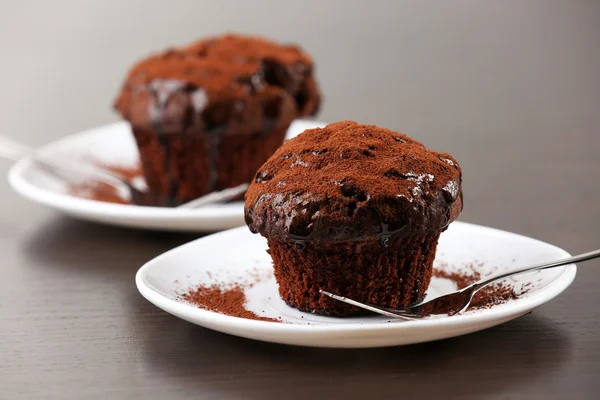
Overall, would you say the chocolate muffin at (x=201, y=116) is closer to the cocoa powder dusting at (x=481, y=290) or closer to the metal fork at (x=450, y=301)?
the cocoa powder dusting at (x=481, y=290)

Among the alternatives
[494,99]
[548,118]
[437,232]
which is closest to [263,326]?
[437,232]

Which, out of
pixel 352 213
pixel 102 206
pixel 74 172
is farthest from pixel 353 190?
pixel 74 172

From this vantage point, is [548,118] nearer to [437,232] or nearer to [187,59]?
[187,59]

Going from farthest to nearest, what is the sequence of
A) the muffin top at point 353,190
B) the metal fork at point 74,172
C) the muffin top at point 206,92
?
the metal fork at point 74,172, the muffin top at point 206,92, the muffin top at point 353,190

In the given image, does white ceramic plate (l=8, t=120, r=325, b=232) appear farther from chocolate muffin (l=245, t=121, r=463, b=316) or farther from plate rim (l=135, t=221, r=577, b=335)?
plate rim (l=135, t=221, r=577, b=335)

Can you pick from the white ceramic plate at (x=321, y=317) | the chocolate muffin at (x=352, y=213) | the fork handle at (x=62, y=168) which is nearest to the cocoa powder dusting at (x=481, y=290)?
the white ceramic plate at (x=321, y=317)
